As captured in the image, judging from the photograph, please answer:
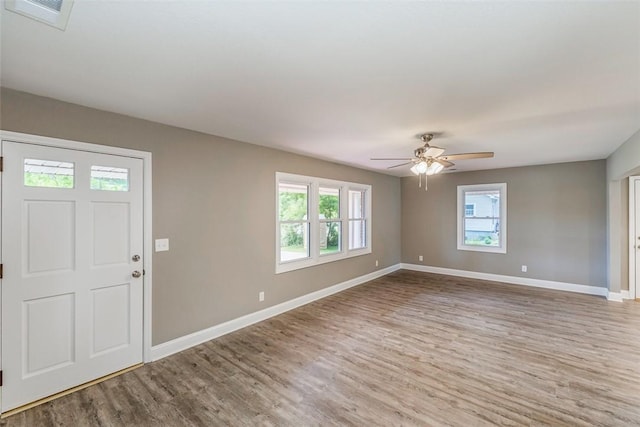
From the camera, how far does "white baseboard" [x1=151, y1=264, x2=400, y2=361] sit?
3093 millimetres

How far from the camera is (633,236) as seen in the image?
483cm

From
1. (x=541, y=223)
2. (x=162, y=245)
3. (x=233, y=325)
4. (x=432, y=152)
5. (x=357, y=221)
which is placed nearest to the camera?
(x=162, y=245)

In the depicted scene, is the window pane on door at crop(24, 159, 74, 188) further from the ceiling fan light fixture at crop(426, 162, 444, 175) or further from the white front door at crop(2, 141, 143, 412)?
the ceiling fan light fixture at crop(426, 162, 444, 175)

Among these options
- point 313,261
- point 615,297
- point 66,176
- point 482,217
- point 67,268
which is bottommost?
point 615,297

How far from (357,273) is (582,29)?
5.10 m

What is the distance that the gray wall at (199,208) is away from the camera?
2.54 meters

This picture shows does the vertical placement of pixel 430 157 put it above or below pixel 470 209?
above

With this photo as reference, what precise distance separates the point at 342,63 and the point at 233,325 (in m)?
3.31

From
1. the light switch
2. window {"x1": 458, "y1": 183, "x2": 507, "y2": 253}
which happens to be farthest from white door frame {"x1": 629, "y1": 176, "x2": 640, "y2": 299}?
the light switch

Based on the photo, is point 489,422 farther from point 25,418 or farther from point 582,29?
point 25,418

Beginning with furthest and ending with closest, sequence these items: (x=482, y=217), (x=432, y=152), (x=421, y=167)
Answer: (x=482, y=217), (x=421, y=167), (x=432, y=152)

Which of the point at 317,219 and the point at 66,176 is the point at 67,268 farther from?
the point at 317,219

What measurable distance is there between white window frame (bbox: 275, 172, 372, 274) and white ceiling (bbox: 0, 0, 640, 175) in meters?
1.52

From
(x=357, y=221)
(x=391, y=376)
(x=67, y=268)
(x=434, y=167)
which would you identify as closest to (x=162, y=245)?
(x=67, y=268)
